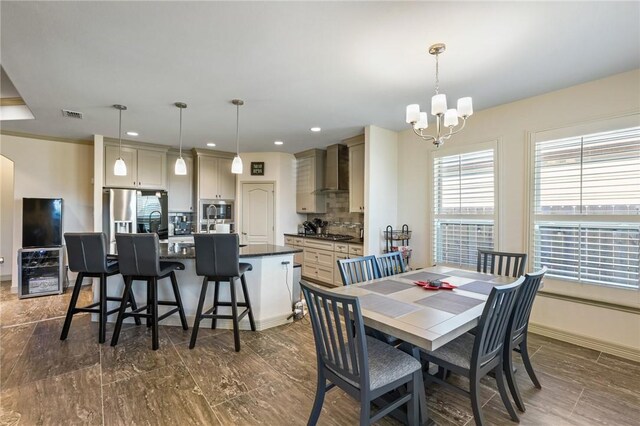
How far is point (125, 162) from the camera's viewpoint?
4969 mm

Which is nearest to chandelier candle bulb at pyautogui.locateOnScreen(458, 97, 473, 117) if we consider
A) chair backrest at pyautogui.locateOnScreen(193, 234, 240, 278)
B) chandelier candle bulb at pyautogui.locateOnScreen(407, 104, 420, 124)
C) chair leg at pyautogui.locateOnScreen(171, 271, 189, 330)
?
chandelier candle bulb at pyautogui.locateOnScreen(407, 104, 420, 124)

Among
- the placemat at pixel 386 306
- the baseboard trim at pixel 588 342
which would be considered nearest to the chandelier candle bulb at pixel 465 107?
the placemat at pixel 386 306

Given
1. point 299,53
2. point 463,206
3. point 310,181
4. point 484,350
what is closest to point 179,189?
point 310,181

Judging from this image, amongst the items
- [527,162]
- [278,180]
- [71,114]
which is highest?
[71,114]

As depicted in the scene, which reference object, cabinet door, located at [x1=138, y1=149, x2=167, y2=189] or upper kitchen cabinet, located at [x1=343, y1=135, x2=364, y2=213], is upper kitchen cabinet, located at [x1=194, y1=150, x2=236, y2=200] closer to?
cabinet door, located at [x1=138, y1=149, x2=167, y2=189]

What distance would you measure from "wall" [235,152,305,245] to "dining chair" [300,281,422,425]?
14.2 feet

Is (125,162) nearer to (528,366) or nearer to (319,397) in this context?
(319,397)

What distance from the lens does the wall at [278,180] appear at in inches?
234

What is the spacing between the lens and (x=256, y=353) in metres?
2.74

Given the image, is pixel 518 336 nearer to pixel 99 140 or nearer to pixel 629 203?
pixel 629 203

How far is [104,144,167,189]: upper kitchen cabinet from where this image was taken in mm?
4855

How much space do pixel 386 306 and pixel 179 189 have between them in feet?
16.7

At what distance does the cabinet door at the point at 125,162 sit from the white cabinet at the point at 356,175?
373cm

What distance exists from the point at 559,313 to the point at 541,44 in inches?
103
